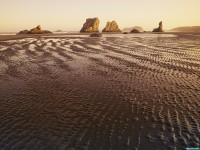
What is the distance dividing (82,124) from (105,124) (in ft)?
3.66

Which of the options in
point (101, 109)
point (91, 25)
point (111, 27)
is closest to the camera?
point (101, 109)

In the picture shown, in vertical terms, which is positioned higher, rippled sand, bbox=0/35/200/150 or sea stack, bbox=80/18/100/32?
sea stack, bbox=80/18/100/32

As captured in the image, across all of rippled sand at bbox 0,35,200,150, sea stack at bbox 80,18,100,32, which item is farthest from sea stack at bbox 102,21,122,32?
rippled sand at bbox 0,35,200,150

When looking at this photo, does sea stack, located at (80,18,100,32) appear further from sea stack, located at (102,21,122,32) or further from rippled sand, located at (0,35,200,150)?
rippled sand, located at (0,35,200,150)

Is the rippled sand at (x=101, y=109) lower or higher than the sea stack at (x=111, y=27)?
lower

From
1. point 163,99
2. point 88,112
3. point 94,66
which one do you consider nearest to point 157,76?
point 163,99

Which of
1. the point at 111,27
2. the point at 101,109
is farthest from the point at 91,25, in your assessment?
the point at 101,109

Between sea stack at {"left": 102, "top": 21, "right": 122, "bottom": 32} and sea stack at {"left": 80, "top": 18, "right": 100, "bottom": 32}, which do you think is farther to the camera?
sea stack at {"left": 102, "top": 21, "right": 122, "bottom": 32}

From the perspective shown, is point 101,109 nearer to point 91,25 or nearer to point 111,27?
point 91,25

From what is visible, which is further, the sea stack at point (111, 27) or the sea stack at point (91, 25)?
the sea stack at point (111, 27)

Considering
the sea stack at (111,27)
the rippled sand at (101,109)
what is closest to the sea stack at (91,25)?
the sea stack at (111,27)

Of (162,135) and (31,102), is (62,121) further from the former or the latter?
(162,135)

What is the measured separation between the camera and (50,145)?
8.35 metres

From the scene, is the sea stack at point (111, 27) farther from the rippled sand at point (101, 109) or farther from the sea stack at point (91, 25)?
the rippled sand at point (101, 109)
